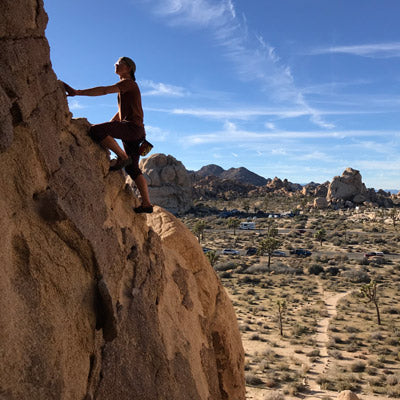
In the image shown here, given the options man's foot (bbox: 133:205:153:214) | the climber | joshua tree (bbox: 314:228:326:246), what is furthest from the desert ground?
the climber

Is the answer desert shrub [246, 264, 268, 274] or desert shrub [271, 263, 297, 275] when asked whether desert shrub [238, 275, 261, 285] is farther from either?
desert shrub [271, 263, 297, 275]

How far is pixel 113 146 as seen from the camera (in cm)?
495

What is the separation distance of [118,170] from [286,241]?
52003mm

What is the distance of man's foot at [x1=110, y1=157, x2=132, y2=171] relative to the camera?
4918 millimetres

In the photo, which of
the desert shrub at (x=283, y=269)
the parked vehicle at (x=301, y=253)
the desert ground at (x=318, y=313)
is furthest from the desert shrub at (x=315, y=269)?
the parked vehicle at (x=301, y=253)

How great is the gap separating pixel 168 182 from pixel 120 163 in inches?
3129

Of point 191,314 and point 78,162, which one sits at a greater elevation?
point 78,162

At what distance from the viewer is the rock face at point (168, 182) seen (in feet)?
269

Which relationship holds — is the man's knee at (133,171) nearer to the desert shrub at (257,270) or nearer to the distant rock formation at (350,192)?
the desert shrub at (257,270)

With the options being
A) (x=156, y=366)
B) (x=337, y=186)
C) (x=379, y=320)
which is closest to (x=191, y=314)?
(x=156, y=366)

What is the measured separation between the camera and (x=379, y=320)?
24203 mm

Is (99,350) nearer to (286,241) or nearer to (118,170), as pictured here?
(118,170)

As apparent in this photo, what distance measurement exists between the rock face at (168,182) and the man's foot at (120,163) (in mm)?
76391

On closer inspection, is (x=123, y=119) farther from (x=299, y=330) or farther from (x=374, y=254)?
(x=374, y=254)
